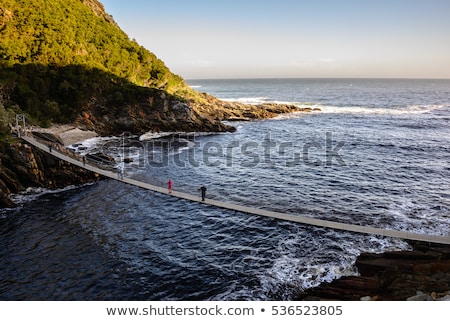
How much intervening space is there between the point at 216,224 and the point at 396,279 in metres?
11.2

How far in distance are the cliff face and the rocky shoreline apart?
22.8 meters

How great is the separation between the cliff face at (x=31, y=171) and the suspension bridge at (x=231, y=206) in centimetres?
98

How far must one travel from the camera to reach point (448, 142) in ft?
151

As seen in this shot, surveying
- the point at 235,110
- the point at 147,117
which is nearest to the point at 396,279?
the point at 147,117

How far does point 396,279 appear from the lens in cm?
1405

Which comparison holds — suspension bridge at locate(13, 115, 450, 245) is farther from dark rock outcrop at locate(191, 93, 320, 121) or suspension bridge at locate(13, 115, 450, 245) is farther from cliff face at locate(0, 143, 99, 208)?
Result: dark rock outcrop at locate(191, 93, 320, 121)

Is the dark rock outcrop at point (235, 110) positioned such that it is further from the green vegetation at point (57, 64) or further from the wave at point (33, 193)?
the wave at point (33, 193)

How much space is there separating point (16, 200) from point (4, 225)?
4.43 meters

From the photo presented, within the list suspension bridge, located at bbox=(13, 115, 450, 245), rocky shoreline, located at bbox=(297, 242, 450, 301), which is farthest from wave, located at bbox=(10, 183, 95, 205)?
rocky shoreline, located at bbox=(297, 242, 450, 301)

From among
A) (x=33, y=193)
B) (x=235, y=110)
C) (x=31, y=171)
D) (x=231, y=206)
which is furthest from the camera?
(x=235, y=110)

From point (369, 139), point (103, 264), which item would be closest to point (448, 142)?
point (369, 139)

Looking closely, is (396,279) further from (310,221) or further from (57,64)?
(57,64)

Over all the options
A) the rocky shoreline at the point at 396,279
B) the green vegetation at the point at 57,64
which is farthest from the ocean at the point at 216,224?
the green vegetation at the point at 57,64

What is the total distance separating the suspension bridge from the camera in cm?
1727
